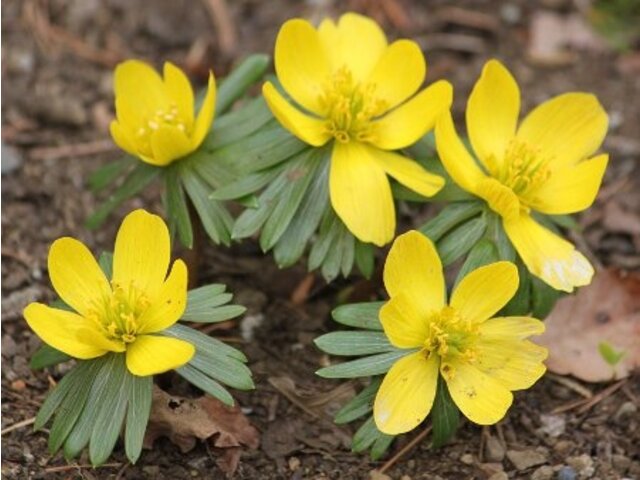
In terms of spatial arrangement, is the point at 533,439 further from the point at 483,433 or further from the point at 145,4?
the point at 145,4

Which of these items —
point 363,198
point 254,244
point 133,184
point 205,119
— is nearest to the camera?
point 363,198

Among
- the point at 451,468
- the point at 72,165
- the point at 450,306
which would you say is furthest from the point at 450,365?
the point at 72,165

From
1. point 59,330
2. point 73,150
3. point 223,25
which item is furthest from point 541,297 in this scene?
point 223,25

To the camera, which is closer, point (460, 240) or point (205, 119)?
point (460, 240)

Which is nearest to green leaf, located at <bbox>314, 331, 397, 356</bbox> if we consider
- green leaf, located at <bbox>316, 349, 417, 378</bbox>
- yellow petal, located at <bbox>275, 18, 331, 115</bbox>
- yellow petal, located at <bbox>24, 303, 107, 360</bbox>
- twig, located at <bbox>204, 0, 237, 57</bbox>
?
green leaf, located at <bbox>316, 349, 417, 378</bbox>

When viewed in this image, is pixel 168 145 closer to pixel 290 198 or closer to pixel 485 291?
pixel 290 198

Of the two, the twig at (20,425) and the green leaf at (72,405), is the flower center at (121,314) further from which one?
→ the twig at (20,425)
